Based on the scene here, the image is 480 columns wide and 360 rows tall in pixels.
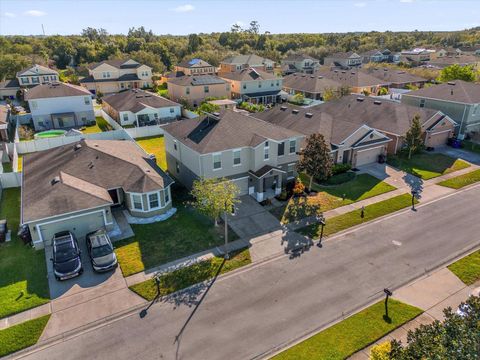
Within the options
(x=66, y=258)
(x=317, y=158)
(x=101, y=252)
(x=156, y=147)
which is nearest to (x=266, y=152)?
(x=317, y=158)

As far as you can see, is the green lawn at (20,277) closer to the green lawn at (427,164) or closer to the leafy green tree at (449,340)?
the leafy green tree at (449,340)

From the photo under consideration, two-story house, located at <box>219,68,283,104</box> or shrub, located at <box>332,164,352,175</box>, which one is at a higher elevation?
two-story house, located at <box>219,68,283,104</box>

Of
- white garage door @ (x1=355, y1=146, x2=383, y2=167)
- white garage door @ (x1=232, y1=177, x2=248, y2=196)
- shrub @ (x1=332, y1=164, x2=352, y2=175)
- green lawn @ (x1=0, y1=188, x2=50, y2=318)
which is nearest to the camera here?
green lawn @ (x1=0, y1=188, x2=50, y2=318)

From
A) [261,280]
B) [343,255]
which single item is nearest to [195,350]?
[261,280]

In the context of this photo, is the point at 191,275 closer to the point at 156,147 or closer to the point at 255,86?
the point at 156,147

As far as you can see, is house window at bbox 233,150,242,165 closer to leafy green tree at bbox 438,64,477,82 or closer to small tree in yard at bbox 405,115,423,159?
small tree in yard at bbox 405,115,423,159

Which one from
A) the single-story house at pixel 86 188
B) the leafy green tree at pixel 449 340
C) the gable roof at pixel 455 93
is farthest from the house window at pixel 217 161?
the gable roof at pixel 455 93

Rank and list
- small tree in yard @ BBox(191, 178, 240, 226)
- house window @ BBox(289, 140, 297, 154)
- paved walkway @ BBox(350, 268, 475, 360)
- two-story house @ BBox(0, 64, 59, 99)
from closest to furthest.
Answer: paved walkway @ BBox(350, 268, 475, 360) → small tree in yard @ BBox(191, 178, 240, 226) → house window @ BBox(289, 140, 297, 154) → two-story house @ BBox(0, 64, 59, 99)

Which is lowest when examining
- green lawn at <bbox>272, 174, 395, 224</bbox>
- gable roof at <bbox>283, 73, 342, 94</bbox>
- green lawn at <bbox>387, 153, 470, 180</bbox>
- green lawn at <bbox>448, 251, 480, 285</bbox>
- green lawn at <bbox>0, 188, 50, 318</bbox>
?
green lawn at <bbox>448, 251, 480, 285</bbox>

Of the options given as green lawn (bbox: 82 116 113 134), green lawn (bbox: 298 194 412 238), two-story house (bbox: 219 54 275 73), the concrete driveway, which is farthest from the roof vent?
Result: two-story house (bbox: 219 54 275 73)
